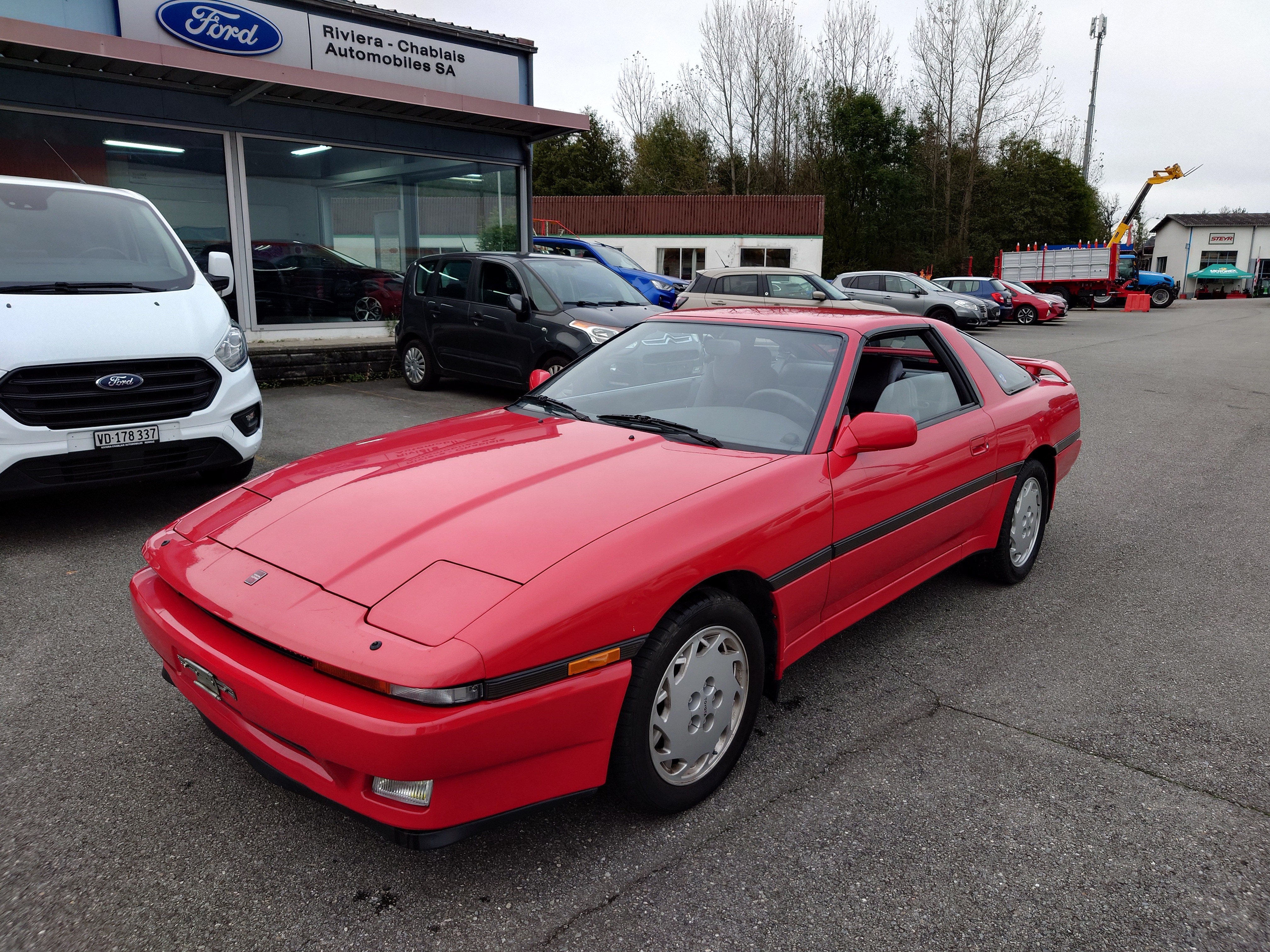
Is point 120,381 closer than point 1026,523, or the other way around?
point 1026,523

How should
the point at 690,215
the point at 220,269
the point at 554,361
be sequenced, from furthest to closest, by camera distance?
the point at 690,215
the point at 554,361
the point at 220,269

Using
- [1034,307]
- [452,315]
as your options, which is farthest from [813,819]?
[1034,307]

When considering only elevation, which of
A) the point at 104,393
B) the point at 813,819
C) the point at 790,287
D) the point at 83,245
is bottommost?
the point at 813,819

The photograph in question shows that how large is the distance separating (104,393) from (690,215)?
31.4m

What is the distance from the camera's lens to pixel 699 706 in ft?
7.99

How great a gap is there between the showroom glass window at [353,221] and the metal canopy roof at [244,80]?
626 millimetres

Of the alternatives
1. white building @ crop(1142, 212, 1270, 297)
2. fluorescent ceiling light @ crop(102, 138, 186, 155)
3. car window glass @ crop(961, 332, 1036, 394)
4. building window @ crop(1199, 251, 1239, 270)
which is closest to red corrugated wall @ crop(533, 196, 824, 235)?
fluorescent ceiling light @ crop(102, 138, 186, 155)

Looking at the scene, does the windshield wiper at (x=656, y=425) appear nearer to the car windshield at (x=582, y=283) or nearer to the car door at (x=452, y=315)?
the car windshield at (x=582, y=283)

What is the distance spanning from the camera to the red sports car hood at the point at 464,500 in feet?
7.32

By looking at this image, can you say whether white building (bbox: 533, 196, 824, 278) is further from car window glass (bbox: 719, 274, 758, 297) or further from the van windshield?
the van windshield

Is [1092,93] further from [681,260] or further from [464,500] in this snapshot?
[464,500]

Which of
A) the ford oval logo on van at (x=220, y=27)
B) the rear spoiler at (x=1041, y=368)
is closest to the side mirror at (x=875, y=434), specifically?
the rear spoiler at (x=1041, y=368)

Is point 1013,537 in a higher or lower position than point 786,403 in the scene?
lower

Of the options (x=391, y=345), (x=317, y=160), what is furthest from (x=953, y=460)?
(x=317, y=160)
